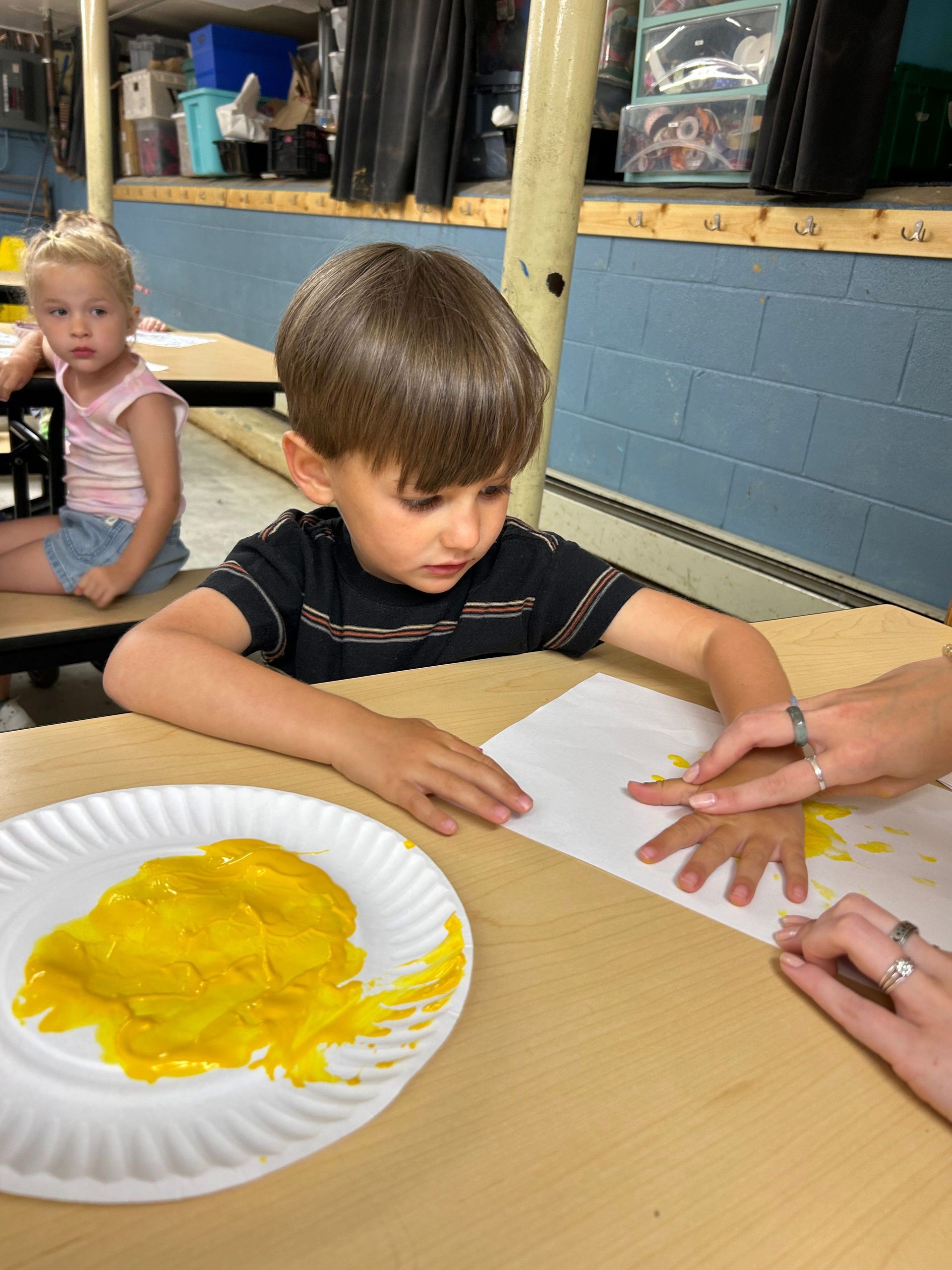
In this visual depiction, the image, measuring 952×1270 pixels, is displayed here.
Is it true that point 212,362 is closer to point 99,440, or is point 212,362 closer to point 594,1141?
point 99,440

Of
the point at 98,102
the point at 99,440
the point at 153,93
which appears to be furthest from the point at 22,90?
the point at 99,440

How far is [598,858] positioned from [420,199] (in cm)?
356

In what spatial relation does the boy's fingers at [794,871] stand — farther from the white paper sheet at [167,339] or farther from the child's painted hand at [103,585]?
the white paper sheet at [167,339]

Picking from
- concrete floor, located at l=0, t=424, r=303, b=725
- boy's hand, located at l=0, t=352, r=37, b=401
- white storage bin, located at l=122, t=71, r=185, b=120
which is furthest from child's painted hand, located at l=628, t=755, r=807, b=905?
white storage bin, located at l=122, t=71, r=185, b=120

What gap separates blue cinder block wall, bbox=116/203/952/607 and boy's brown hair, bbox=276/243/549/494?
1772 mm

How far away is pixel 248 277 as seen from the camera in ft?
17.1

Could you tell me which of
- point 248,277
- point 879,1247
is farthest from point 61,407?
point 248,277

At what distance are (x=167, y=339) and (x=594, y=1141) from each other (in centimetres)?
280

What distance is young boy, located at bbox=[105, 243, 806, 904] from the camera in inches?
26.9

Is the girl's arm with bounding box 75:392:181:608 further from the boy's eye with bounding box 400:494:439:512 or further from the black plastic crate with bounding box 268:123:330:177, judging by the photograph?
the black plastic crate with bounding box 268:123:330:177

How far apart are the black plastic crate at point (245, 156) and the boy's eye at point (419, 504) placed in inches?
191

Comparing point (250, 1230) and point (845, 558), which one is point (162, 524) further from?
point (845, 558)

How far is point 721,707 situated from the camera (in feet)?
2.84

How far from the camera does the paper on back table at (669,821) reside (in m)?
0.61
